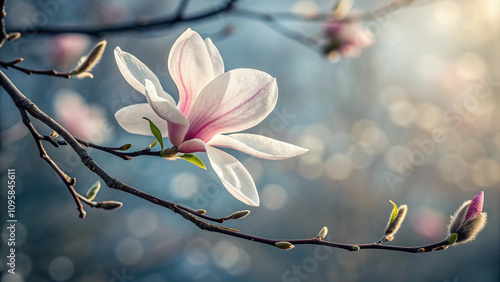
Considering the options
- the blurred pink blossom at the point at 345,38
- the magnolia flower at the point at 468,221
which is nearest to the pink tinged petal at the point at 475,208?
the magnolia flower at the point at 468,221

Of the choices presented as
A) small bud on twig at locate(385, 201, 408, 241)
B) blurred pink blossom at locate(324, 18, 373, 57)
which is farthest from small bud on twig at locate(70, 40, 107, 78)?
blurred pink blossom at locate(324, 18, 373, 57)

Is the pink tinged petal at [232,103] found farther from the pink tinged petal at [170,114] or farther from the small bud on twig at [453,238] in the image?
the small bud on twig at [453,238]

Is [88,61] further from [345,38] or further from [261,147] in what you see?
[345,38]

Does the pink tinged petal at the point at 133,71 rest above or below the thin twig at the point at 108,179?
above

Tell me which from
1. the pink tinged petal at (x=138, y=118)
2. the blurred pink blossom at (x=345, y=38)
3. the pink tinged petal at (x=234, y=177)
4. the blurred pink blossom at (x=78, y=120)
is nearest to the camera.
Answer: the pink tinged petal at (x=234, y=177)

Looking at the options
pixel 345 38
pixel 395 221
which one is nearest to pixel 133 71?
pixel 395 221

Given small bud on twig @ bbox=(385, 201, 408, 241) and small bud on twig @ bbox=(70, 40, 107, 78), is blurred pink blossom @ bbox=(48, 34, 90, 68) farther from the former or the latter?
small bud on twig @ bbox=(385, 201, 408, 241)
